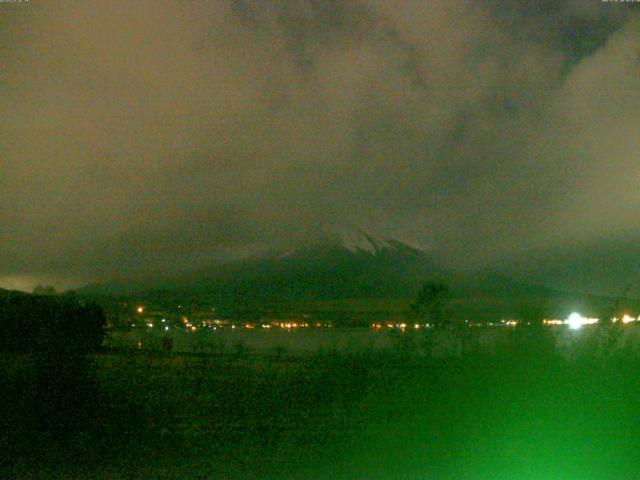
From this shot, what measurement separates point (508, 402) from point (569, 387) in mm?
1158

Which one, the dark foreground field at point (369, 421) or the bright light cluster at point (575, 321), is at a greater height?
the bright light cluster at point (575, 321)

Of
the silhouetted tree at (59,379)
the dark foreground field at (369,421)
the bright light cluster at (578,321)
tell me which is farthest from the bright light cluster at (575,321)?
the silhouetted tree at (59,379)

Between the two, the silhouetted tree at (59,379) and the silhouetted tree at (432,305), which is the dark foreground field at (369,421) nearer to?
the silhouetted tree at (59,379)

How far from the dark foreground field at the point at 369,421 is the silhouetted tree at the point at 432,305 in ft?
10.3

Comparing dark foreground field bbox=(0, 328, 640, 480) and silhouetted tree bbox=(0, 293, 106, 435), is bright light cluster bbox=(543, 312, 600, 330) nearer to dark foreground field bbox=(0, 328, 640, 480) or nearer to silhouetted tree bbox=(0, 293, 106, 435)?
dark foreground field bbox=(0, 328, 640, 480)

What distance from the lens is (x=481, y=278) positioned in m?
54.5

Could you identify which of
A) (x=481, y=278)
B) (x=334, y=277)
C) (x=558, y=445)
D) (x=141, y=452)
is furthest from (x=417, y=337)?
(x=334, y=277)

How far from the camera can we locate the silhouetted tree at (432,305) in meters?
21.2

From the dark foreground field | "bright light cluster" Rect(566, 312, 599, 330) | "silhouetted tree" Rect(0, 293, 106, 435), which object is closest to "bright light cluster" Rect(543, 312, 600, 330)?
"bright light cluster" Rect(566, 312, 599, 330)

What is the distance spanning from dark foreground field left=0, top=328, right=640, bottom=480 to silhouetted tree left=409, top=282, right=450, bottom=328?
315cm

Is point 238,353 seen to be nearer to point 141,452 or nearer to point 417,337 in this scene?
point 417,337

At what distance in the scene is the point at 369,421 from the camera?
1398 cm

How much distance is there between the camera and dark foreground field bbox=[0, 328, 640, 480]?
11.4 meters

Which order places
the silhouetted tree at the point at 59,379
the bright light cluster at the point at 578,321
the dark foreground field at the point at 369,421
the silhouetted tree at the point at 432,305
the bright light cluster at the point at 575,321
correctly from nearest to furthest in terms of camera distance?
the dark foreground field at the point at 369,421, the silhouetted tree at the point at 59,379, the bright light cluster at the point at 575,321, the bright light cluster at the point at 578,321, the silhouetted tree at the point at 432,305
